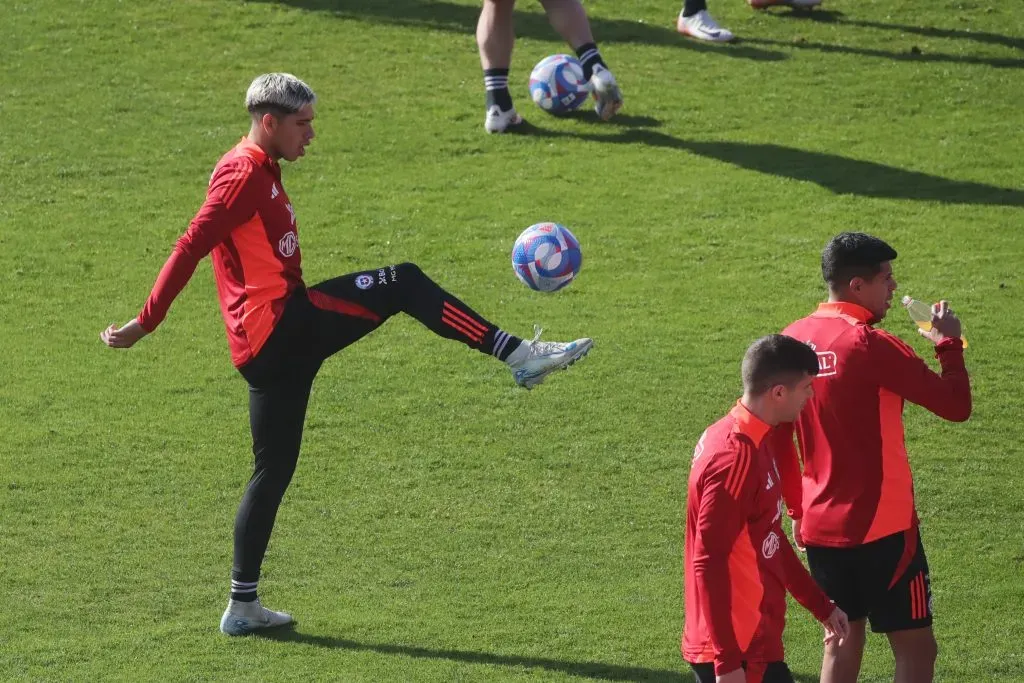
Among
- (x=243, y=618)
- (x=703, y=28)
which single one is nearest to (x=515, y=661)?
(x=243, y=618)

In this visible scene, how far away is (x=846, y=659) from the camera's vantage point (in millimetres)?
5164

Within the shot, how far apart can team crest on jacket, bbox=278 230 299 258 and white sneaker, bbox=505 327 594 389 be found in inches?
39.6

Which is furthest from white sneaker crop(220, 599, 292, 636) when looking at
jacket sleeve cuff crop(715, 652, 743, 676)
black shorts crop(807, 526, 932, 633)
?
jacket sleeve cuff crop(715, 652, 743, 676)

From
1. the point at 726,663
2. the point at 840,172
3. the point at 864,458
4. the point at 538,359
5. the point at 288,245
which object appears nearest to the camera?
the point at 726,663

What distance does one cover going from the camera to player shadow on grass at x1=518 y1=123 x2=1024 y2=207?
1080 cm

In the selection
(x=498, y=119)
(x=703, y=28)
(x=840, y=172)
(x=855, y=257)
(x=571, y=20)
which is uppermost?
(x=703, y=28)

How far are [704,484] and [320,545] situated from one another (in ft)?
10.1

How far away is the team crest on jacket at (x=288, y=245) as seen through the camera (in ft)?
19.7

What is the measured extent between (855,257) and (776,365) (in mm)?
898

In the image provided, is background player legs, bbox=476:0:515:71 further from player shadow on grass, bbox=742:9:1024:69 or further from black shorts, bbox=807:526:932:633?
black shorts, bbox=807:526:932:633

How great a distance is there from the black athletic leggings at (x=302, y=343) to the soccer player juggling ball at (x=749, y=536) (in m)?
1.80

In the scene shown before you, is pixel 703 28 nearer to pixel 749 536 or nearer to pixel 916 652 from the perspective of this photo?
pixel 916 652

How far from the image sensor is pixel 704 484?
432cm

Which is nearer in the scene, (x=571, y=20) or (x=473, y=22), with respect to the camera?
(x=571, y=20)
